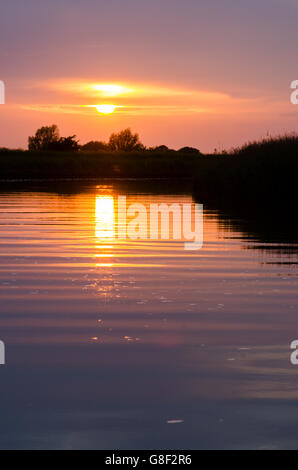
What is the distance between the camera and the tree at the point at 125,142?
115438mm

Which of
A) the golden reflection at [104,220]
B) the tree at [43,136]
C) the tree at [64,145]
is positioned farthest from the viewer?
the tree at [43,136]

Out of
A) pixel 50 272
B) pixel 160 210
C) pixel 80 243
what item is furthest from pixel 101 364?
pixel 160 210

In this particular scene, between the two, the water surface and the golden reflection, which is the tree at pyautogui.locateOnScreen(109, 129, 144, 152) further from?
the water surface

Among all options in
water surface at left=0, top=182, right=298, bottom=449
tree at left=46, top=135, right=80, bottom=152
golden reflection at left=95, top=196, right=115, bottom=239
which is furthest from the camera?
tree at left=46, top=135, right=80, bottom=152

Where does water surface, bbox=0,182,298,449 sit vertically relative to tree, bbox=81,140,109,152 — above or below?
below

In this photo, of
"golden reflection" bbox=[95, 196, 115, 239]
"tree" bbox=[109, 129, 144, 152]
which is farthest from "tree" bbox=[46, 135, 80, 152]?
"golden reflection" bbox=[95, 196, 115, 239]

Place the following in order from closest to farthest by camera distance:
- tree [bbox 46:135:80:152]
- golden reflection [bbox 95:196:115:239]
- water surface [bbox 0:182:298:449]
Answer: water surface [bbox 0:182:298:449]
golden reflection [bbox 95:196:115:239]
tree [bbox 46:135:80:152]

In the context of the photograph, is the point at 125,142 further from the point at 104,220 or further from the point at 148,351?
the point at 148,351

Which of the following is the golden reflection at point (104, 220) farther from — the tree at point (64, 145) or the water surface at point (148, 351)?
the tree at point (64, 145)

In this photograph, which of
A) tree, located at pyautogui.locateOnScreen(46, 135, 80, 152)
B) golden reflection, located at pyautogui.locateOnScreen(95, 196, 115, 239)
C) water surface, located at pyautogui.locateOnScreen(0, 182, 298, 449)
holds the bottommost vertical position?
water surface, located at pyautogui.locateOnScreen(0, 182, 298, 449)

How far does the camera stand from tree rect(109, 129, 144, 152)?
115m

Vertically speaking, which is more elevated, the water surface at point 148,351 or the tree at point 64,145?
the tree at point 64,145

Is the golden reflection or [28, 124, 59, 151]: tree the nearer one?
the golden reflection

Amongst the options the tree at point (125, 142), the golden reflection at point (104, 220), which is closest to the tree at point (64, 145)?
the tree at point (125, 142)
